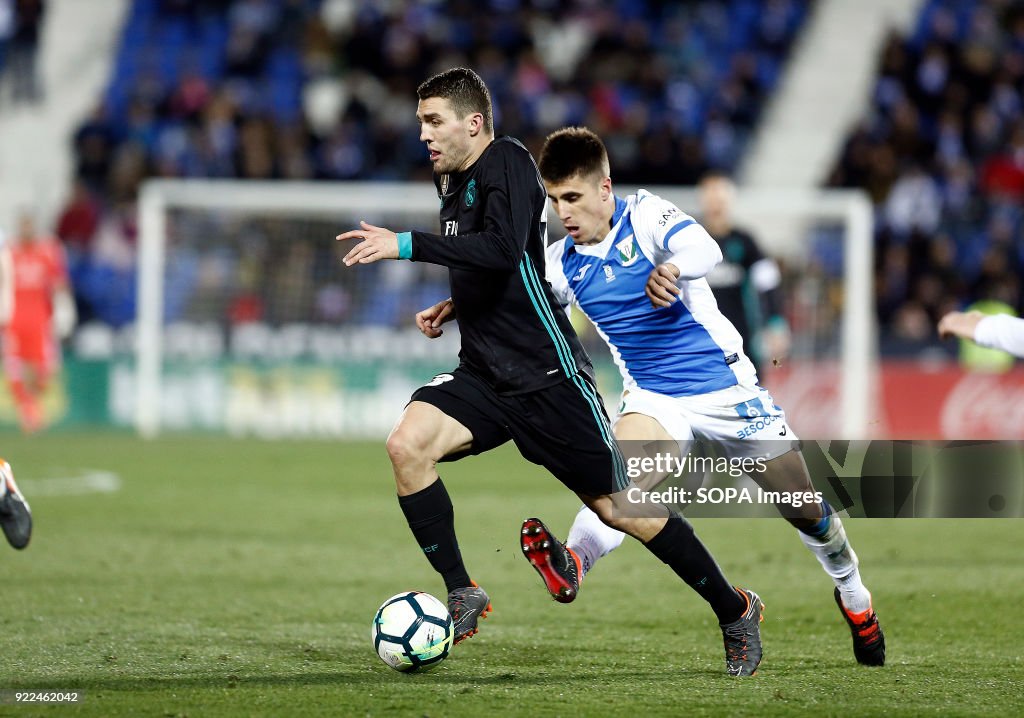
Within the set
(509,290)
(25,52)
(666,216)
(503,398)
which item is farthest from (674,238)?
(25,52)

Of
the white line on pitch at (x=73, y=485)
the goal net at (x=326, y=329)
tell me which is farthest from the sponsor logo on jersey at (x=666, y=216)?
the goal net at (x=326, y=329)

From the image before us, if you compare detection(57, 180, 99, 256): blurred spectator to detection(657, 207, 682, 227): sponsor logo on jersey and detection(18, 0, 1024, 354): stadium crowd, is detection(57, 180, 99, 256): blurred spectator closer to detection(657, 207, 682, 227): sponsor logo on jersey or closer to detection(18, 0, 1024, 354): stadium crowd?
detection(18, 0, 1024, 354): stadium crowd

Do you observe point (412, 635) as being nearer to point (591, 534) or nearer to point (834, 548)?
point (591, 534)

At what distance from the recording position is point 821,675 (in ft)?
17.5

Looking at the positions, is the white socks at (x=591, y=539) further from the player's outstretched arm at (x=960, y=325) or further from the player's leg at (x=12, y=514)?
the player's leg at (x=12, y=514)

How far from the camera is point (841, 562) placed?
227 inches

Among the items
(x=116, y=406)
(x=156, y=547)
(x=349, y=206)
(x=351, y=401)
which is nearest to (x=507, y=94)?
(x=349, y=206)

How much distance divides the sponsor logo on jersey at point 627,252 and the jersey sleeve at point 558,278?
0.76ft

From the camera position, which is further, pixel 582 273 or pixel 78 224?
pixel 78 224

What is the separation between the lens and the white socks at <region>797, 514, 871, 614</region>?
5.70m

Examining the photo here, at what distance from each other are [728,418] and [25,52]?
17.1 metres

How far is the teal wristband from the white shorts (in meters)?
1.28

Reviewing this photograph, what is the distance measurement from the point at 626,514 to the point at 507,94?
50.1 feet

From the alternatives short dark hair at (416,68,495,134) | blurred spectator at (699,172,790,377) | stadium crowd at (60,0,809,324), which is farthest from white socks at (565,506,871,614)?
stadium crowd at (60,0,809,324)
